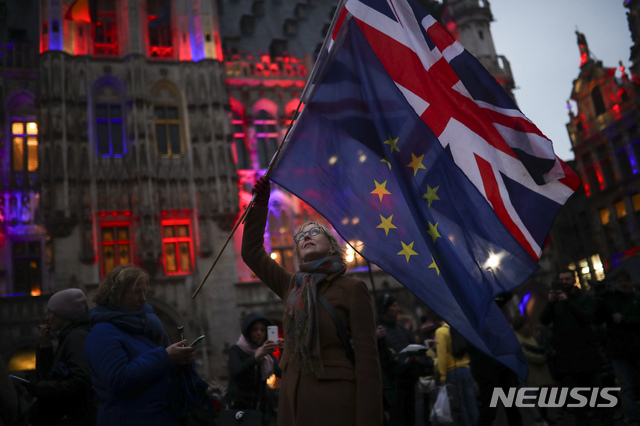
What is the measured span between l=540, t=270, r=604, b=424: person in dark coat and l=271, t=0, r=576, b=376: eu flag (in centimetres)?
197

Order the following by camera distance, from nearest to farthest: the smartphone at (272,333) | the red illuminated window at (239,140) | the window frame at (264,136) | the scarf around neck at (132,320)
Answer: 1. the scarf around neck at (132,320)
2. the smartphone at (272,333)
3. the red illuminated window at (239,140)
4. the window frame at (264,136)

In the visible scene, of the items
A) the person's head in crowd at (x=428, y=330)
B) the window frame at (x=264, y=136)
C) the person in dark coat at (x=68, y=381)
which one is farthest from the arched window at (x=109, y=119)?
the person in dark coat at (x=68, y=381)

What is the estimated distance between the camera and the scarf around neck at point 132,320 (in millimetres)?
3303

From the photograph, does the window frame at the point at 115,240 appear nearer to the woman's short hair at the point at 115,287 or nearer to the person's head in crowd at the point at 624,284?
the person's head in crowd at the point at 624,284

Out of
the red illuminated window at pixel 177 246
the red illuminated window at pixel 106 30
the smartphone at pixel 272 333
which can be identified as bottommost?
the smartphone at pixel 272 333

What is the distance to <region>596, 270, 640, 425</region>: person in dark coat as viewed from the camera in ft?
20.8

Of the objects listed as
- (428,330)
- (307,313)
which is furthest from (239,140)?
(307,313)

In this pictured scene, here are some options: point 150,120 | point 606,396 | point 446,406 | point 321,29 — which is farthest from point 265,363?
point 321,29

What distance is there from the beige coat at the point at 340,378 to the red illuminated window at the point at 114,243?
670 inches

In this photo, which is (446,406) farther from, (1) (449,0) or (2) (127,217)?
(1) (449,0)

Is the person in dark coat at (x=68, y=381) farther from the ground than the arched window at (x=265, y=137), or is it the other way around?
the arched window at (x=265, y=137)

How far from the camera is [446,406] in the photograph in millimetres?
6746

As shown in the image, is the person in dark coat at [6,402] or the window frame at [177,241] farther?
the window frame at [177,241]

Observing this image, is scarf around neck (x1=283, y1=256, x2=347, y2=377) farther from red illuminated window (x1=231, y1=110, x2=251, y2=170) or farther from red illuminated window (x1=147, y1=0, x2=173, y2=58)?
red illuminated window (x1=147, y1=0, x2=173, y2=58)
